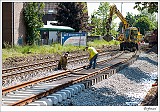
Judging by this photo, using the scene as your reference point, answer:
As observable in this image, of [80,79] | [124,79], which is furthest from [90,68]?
[80,79]

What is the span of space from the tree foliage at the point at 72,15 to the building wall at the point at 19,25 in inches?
643

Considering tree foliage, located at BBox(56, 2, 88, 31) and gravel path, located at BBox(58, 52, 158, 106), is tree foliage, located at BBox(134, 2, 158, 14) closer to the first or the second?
gravel path, located at BBox(58, 52, 158, 106)

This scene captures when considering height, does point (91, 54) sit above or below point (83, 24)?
below

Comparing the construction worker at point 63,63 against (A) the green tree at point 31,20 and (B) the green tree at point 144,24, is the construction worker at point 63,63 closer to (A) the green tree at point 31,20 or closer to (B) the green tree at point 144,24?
(A) the green tree at point 31,20

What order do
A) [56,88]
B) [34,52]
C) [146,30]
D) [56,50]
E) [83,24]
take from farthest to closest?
[146,30] → [83,24] → [56,50] → [34,52] → [56,88]

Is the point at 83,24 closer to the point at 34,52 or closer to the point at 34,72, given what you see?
the point at 34,52

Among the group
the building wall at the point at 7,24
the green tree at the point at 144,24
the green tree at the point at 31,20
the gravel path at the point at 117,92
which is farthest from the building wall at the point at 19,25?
the green tree at the point at 144,24

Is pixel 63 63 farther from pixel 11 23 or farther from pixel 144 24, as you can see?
pixel 144 24

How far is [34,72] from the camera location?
15727 millimetres

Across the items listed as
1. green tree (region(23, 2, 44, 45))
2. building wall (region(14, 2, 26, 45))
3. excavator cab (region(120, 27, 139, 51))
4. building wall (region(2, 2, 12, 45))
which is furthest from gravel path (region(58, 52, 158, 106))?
excavator cab (region(120, 27, 139, 51))

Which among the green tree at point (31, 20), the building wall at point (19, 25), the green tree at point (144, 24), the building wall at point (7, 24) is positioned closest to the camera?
the building wall at point (7, 24)

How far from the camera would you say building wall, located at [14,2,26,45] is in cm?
2916

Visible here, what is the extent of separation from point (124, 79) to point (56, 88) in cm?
576

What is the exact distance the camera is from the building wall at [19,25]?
29156mm
